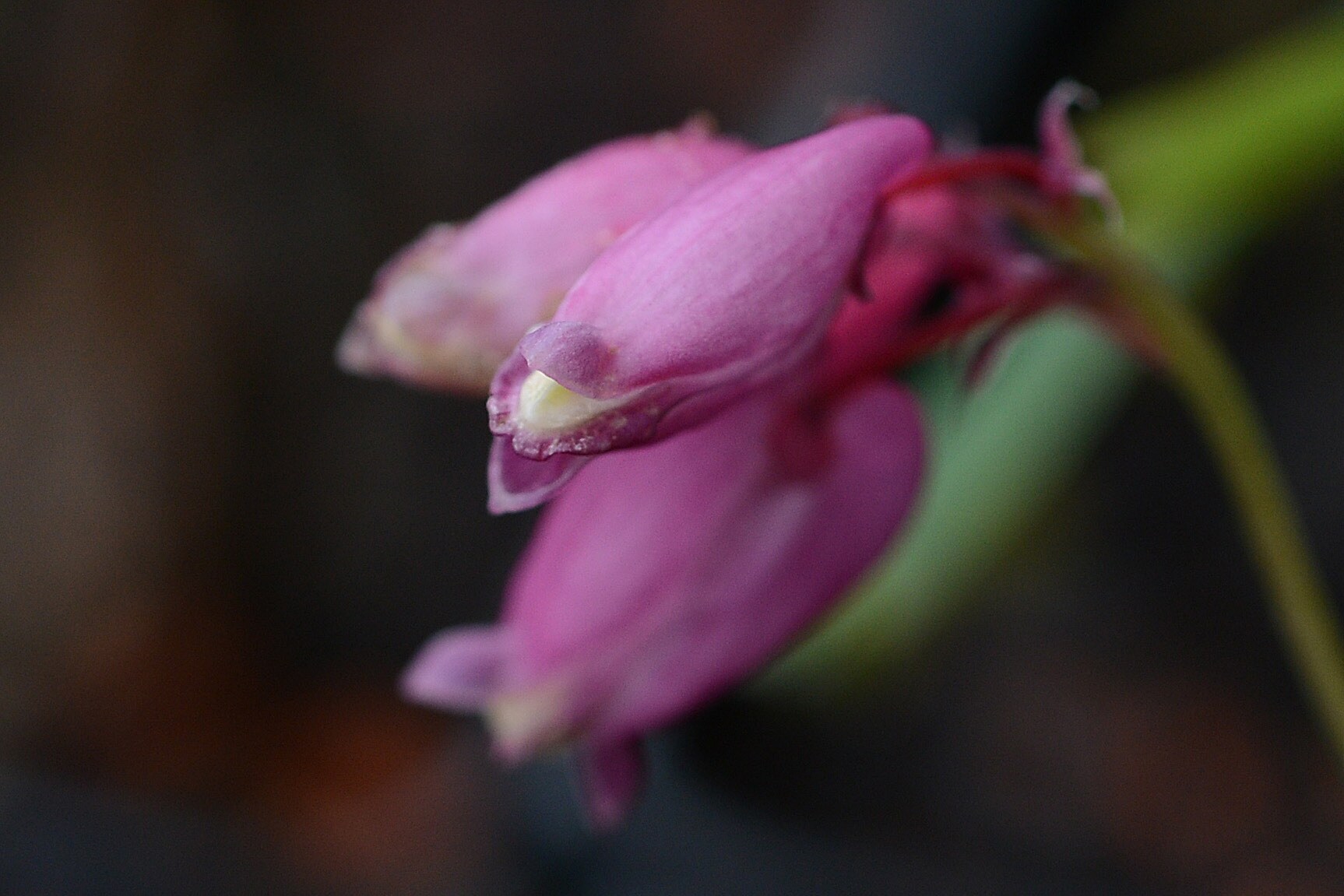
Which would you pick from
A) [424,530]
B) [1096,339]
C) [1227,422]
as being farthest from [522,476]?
[424,530]

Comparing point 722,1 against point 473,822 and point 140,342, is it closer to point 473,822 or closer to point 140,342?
point 140,342

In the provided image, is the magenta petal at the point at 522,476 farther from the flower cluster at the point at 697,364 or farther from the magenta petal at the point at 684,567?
the magenta petal at the point at 684,567

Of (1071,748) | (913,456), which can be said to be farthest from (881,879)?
(913,456)

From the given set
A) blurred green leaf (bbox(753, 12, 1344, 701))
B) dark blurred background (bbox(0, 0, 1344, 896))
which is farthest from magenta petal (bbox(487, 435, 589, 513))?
dark blurred background (bbox(0, 0, 1344, 896))

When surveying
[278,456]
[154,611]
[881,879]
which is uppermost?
[278,456]

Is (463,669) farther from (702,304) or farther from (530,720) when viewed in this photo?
(702,304)
